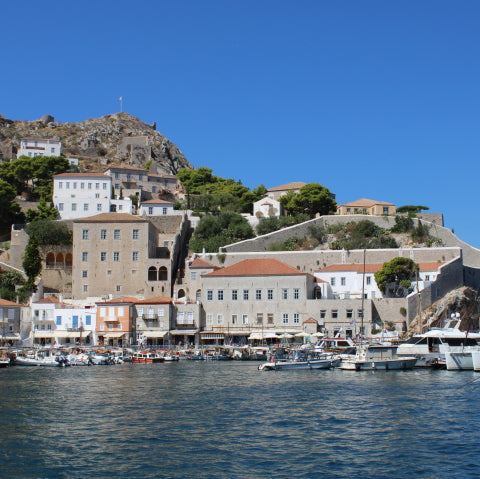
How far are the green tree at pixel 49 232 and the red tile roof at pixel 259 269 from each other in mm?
15928

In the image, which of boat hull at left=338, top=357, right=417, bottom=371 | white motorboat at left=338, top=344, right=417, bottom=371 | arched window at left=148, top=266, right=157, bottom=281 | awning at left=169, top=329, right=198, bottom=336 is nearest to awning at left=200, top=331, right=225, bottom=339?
awning at left=169, top=329, right=198, bottom=336

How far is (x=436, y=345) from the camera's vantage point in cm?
4378

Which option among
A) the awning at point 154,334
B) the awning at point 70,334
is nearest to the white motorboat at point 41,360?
the awning at point 70,334

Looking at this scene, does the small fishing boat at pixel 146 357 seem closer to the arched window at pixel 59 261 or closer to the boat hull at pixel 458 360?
the arched window at pixel 59 261

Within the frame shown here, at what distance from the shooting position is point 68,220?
70125 mm

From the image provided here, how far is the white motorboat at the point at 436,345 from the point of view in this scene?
42.2 metres

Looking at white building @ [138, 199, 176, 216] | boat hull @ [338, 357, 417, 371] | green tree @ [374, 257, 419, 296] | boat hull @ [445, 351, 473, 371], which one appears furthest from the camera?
white building @ [138, 199, 176, 216]

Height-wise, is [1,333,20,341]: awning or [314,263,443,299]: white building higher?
[314,263,443,299]: white building

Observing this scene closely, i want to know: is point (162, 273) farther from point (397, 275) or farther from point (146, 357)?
point (397, 275)

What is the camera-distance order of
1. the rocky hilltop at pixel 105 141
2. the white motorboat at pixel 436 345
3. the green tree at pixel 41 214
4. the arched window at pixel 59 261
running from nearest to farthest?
the white motorboat at pixel 436 345 → the arched window at pixel 59 261 → the green tree at pixel 41 214 → the rocky hilltop at pixel 105 141

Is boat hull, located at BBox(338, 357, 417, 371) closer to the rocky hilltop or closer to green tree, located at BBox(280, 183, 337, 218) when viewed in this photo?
green tree, located at BBox(280, 183, 337, 218)

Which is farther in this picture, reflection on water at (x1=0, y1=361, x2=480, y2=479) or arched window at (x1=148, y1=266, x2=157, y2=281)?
arched window at (x1=148, y1=266, x2=157, y2=281)

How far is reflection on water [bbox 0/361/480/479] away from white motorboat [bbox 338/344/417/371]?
3.40 meters

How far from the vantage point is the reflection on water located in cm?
1911
